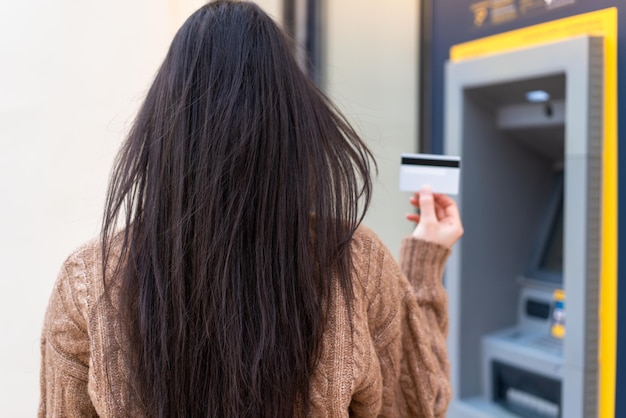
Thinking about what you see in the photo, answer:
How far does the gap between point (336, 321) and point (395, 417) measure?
387mm

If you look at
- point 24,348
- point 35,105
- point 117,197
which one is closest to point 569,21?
point 117,197

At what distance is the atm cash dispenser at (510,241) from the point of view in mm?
2268

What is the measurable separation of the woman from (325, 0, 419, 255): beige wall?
7.01 ft

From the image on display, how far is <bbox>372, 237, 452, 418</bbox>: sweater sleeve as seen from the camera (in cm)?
128

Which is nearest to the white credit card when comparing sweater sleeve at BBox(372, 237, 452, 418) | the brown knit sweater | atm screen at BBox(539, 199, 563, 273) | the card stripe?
the card stripe

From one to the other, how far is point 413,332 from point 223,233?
0.52 m

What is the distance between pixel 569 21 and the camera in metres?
2.07

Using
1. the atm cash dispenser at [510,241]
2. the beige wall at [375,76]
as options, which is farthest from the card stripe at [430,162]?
the beige wall at [375,76]

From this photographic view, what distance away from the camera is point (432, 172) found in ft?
4.93

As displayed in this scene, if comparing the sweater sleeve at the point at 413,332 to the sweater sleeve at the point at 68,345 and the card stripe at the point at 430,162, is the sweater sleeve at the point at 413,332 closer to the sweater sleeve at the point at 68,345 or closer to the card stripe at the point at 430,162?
the card stripe at the point at 430,162

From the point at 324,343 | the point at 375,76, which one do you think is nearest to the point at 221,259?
the point at 324,343

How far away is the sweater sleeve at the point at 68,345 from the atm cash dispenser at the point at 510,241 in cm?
152

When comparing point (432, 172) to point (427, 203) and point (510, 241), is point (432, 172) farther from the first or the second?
point (510, 241)

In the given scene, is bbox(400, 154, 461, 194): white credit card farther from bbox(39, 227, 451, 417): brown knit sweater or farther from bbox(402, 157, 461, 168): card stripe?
bbox(39, 227, 451, 417): brown knit sweater
